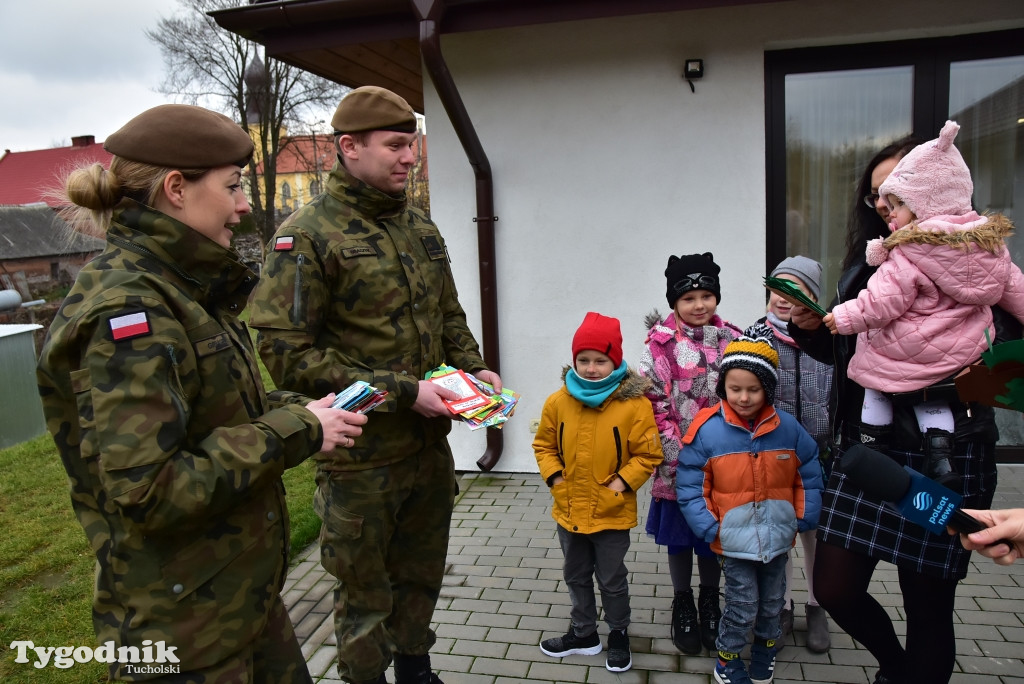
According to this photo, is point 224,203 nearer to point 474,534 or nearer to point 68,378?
point 68,378

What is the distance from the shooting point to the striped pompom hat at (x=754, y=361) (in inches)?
115

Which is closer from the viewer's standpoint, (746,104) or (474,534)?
(474,534)

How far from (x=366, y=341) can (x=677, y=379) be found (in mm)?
1470

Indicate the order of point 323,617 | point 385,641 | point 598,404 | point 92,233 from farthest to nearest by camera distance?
point 323,617
point 598,404
point 385,641
point 92,233

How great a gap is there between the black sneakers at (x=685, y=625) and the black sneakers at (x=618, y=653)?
9.6 inches

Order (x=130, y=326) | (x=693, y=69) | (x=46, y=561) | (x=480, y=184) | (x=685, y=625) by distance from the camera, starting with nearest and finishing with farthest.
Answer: (x=130, y=326)
(x=685, y=625)
(x=46, y=561)
(x=693, y=69)
(x=480, y=184)

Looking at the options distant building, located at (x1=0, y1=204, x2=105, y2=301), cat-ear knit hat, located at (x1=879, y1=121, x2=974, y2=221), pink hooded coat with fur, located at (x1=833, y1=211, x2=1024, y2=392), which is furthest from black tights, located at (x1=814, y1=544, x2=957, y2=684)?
distant building, located at (x1=0, y1=204, x2=105, y2=301)

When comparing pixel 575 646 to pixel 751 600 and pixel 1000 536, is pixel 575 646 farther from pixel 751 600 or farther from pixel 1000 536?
pixel 1000 536

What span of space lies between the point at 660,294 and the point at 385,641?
3336 mm

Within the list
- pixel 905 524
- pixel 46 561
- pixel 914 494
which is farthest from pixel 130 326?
pixel 46 561

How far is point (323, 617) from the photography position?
3.72 meters

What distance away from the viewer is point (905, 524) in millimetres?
2420

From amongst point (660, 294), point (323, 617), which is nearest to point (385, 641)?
point (323, 617)

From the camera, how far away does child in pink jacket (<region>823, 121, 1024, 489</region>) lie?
2242 millimetres
